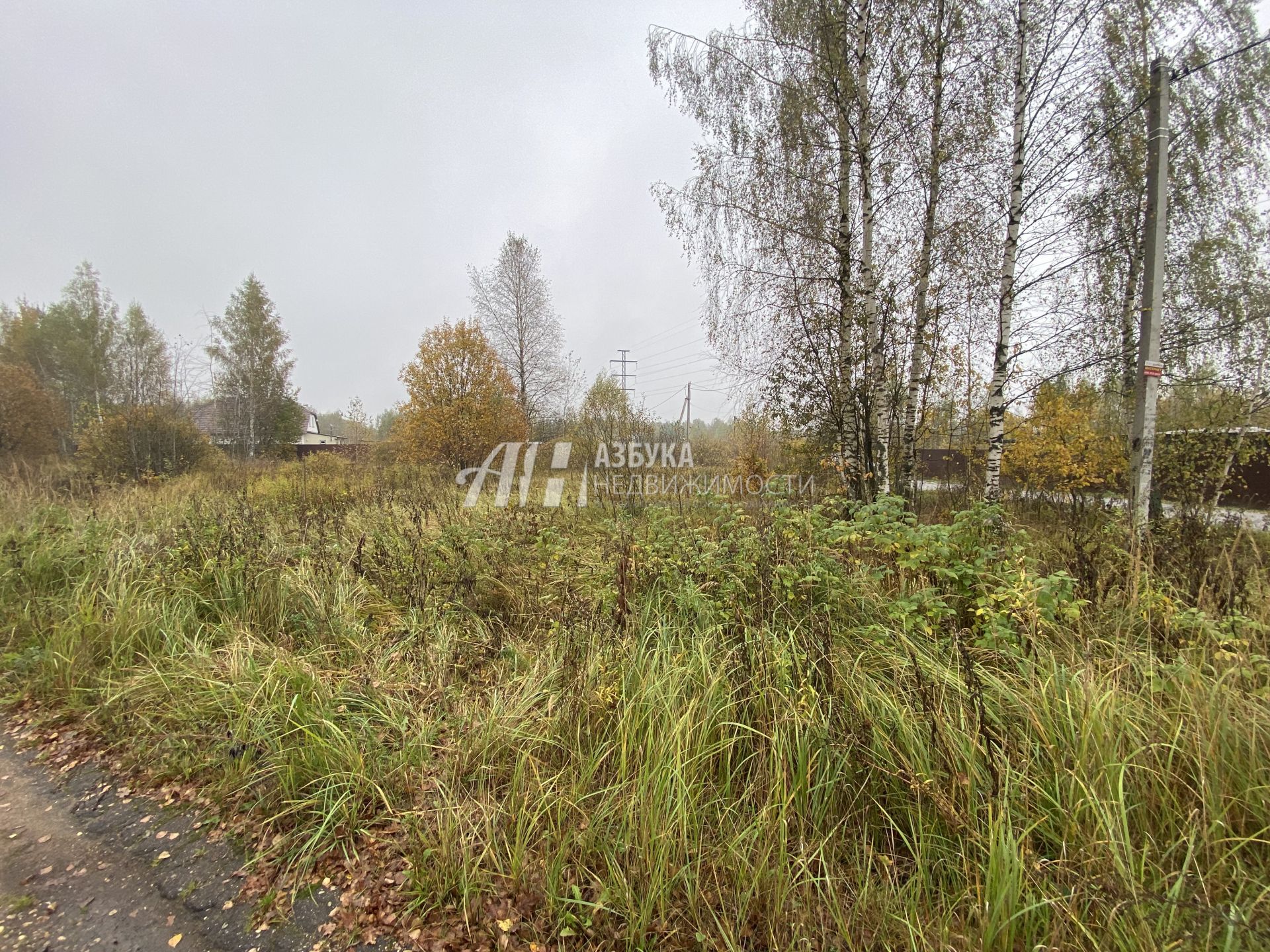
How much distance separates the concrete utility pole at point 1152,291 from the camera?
420 cm

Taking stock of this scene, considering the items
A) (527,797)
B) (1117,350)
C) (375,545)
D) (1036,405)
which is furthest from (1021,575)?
(1036,405)

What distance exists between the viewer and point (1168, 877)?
48.8 inches

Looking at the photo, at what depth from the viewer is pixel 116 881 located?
1620 millimetres

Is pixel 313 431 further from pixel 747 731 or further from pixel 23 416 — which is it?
pixel 747 731

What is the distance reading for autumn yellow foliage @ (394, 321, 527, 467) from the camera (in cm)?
1311

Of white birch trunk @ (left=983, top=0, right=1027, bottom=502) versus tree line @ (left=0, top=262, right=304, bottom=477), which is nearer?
white birch trunk @ (left=983, top=0, right=1027, bottom=502)

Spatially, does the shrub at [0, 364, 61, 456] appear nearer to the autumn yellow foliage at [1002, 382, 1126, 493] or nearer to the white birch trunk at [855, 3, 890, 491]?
the white birch trunk at [855, 3, 890, 491]

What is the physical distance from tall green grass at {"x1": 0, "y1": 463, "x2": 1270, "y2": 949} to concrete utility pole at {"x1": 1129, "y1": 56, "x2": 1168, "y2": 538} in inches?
76.8

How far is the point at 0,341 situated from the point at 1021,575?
123 feet

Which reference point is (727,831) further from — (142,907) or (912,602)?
(142,907)

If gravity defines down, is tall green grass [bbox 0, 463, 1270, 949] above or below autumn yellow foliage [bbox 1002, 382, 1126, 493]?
below

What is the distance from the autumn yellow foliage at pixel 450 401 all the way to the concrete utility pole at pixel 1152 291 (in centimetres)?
1304

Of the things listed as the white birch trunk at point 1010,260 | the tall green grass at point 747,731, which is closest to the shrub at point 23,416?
the tall green grass at point 747,731

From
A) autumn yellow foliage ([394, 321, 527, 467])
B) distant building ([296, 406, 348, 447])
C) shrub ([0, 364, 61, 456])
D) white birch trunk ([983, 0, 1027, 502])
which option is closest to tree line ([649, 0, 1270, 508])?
white birch trunk ([983, 0, 1027, 502])
